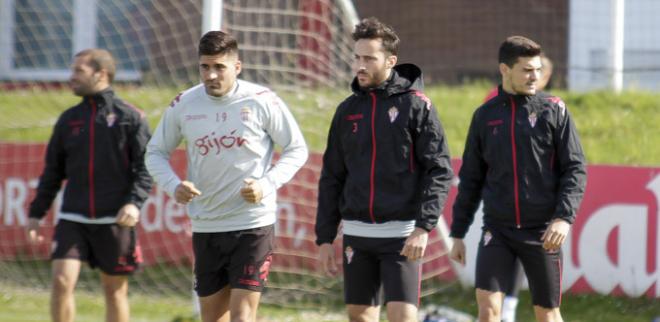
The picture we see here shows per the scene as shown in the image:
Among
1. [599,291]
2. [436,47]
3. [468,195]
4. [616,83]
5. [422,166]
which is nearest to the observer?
[422,166]

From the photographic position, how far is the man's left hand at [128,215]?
7.02 m

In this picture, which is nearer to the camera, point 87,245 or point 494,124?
point 494,124

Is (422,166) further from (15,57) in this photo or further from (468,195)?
(15,57)

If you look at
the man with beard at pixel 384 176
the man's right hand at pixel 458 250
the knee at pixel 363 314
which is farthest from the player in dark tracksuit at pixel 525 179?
the knee at pixel 363 314

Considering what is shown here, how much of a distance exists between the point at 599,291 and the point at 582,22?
16.9 feet

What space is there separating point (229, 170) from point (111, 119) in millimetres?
1618

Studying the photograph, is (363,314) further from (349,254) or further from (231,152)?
(231,152)

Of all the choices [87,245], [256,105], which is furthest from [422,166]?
[87,245]

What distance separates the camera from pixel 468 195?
20.4 ft

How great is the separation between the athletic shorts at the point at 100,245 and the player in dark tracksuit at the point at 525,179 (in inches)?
95.5

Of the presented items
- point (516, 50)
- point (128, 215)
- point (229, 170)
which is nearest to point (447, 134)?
point (128, 215)

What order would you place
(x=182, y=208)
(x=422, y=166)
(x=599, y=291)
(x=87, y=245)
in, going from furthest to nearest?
(x=182, y=208) → (x=599, y=291) → (x=87, y=245) → (x=422, y=166)

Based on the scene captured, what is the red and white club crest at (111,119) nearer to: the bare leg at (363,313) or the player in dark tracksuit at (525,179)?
the bare leg at (363,313)

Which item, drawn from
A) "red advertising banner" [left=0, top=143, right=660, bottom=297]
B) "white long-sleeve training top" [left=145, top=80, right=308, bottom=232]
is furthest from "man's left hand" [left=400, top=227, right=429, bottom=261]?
"red advertising banner" [left=0, top=143, right=660, bottom=297]
